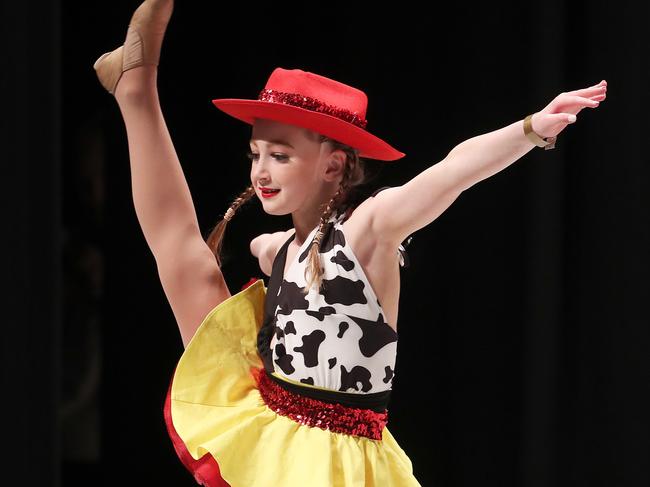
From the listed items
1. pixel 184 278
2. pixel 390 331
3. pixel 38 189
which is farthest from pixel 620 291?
pixel 38 189

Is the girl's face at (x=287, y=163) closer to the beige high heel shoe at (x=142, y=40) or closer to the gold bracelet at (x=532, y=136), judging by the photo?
the beige high heel shoe at (x=142, y=40)

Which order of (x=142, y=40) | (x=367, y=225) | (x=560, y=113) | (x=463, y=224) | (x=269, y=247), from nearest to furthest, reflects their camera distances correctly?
(x=560, y=113) < (x=367, y=225) < (x=142, y=40) < (x=269, y=247) < (x=463, y=224)

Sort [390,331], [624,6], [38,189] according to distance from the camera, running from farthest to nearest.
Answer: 1. [624,6]
2. [38,189]
3. [390,331]

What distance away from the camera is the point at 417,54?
7.77 ft

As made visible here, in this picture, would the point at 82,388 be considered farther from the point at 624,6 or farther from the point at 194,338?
the point at 624,6

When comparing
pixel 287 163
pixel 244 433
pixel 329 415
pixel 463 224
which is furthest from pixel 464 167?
pixel 463 224

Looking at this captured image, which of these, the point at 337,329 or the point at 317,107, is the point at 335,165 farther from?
the point at 337,329

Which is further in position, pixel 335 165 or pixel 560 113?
pixel 335 165

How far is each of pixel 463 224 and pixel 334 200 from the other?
82 centimetres

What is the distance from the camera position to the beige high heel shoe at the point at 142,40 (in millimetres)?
1701

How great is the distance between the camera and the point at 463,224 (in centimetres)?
242

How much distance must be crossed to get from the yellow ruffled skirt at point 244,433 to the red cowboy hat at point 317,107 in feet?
1.05

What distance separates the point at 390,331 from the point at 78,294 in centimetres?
123

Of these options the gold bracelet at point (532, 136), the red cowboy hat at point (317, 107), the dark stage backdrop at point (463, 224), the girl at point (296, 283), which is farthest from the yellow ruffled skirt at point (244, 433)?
the dark stage backdrop at point (463, 224)
